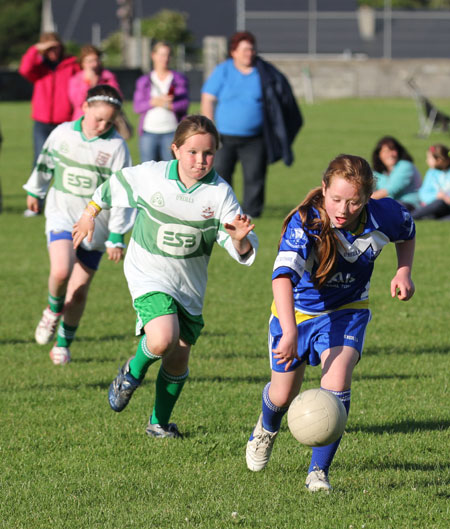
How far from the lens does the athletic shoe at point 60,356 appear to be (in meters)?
6.89

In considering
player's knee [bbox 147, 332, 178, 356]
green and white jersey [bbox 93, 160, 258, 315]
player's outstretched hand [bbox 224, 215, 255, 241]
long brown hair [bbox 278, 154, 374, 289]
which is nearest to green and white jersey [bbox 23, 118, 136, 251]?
green and white jersey [bbox 93, 160, 258, 315]

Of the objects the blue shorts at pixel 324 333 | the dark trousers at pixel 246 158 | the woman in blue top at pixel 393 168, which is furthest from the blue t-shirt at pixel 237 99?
the blue shorts at pixel 324 333

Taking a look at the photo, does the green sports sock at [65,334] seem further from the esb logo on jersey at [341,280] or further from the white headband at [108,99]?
the esb logo on jersey at [341,280]

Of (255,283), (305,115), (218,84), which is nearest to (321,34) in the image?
(305,115)

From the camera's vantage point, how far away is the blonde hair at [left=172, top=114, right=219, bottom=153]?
5035 millimetres

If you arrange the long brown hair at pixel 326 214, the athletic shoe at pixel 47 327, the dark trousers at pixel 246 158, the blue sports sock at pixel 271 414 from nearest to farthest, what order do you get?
1. the long brown hair at pixel 326 214
2. the blue sports sock at pixel 271 414
3. the athletic shoe at pixel 47 327
4. the dark trousers at pixel 246 158

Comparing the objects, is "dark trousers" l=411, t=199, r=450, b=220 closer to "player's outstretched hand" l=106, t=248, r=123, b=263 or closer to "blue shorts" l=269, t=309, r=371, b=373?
"player's outstretched hand" l=106, t=248, r=123, b=263

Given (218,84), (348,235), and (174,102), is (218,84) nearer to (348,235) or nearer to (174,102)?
(174,102)

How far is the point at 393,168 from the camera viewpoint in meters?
13.4

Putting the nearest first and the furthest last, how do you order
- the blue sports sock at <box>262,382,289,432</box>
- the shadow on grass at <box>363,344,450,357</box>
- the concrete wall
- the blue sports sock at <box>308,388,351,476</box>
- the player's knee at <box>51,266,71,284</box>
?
the blue sports sock at <box>308,388,351,476</box>, the blue sports sock at <box>262,382,289,432</box>, the player's knee at <box>51,266,71,284</box>, the shadow on grass at <box>363,344,450,357</box>, the concrete wall

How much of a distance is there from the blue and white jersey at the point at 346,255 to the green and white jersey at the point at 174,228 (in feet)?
1.75

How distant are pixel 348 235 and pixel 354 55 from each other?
143 ft

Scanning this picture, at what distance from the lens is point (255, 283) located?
9.74 meters

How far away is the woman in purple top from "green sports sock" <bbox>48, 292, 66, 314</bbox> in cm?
576
